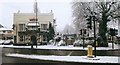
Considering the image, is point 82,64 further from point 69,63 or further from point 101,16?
point 101,16

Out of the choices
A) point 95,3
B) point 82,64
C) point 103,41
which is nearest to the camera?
point 82,64

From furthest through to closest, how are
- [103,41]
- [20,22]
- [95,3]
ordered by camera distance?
[20,22] → [95,3] → [103,41]

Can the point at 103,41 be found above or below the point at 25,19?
below

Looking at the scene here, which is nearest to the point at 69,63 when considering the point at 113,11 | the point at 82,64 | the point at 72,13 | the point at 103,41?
the point at 82,64

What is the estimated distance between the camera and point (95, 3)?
47125 mm

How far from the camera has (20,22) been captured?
66.8 metres

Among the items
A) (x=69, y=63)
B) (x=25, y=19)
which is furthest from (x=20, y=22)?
(x=69, y=63)

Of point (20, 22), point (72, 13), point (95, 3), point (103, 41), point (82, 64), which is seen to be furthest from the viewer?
point (20, 22)

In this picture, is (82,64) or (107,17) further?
(107,17)

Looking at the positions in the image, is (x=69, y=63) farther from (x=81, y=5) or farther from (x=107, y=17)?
(x=81, y=5)

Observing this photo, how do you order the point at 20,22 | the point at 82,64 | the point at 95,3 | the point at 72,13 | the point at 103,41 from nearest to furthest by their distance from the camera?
the point at 82,64, the point at 103,41, the point at 95,3, the point at 72,13, the point at 20,22

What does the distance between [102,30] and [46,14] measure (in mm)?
26649

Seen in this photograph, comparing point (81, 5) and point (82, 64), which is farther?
point (81, 5)

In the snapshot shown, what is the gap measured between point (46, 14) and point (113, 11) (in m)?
25.8
